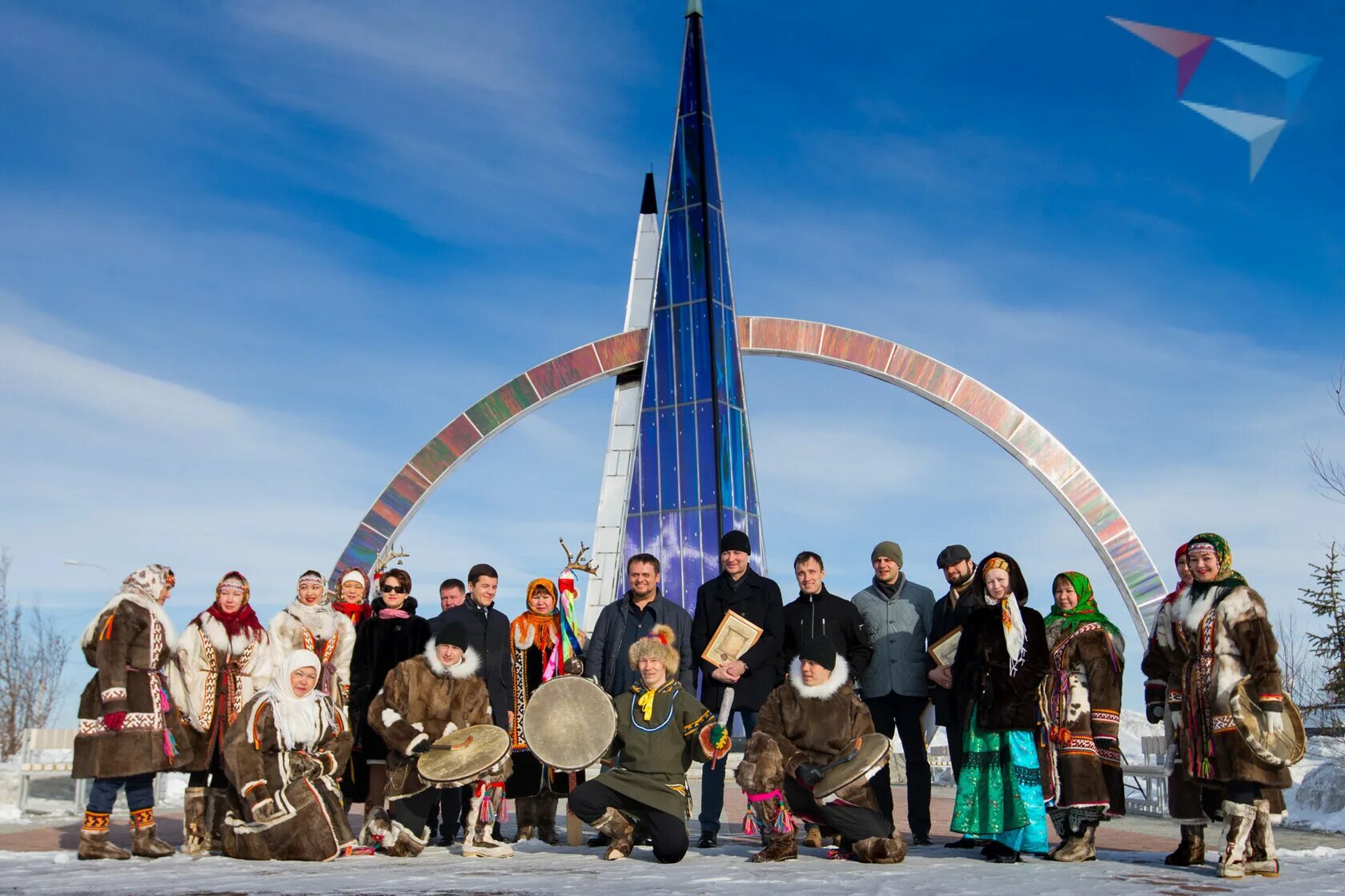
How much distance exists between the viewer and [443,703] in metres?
6.70

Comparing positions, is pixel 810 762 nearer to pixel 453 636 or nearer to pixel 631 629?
pixel 631 629

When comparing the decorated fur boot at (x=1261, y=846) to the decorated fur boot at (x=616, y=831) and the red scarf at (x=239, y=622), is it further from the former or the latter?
the red scarf at (x=239, y=622)

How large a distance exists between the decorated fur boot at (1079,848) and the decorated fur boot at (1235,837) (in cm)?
65

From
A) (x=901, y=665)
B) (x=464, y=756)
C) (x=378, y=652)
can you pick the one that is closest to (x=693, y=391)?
(x=378, y=652)

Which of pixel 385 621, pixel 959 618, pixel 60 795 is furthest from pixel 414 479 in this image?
pixel 959 618

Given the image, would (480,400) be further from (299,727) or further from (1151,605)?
(299,727)

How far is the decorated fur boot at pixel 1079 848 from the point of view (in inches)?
237

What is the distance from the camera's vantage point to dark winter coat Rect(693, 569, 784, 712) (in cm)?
711

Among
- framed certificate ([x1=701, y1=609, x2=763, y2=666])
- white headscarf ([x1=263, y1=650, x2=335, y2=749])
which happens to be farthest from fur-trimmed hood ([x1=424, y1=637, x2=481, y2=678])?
framed certificate ([x1=701, y1=609, x2=763, y2=666])

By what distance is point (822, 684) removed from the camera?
Answer: 6.27 metres

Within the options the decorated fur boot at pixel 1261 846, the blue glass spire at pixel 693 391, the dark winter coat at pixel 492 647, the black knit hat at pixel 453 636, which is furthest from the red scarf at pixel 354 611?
the blue glass spire at pixel 693 391

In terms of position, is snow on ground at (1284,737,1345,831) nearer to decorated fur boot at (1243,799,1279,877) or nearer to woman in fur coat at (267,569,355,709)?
decorated fur boot at (1243,799,1279,877)

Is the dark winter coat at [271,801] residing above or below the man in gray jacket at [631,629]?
below

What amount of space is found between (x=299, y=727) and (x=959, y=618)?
3.59 meters
